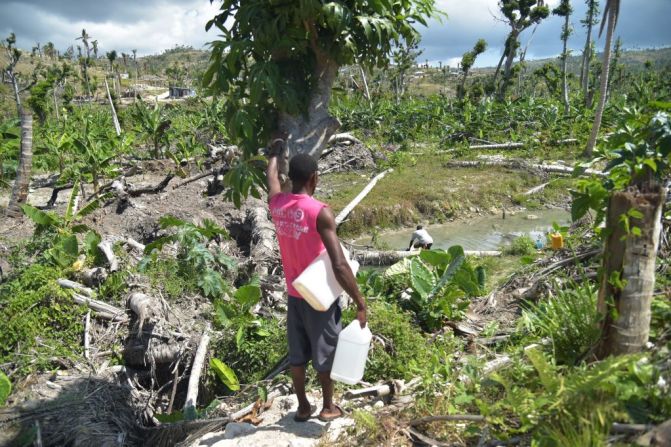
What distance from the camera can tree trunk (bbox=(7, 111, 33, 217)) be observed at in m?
8.98

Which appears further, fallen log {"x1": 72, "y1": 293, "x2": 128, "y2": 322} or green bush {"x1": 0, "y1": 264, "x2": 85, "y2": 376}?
fallen log {"x1": 72, "y1": 293, "x2": 128, "y2": 322}

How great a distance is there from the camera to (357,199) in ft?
39.6

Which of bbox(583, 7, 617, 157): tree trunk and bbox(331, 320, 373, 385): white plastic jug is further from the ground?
bbox(583, 7, 617, 157): tree trunk

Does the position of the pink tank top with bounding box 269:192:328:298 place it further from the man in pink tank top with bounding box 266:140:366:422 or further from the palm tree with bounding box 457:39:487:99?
the palm tree with bounding box 457:39:487:99

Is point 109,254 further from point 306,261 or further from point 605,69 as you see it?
point 605,69

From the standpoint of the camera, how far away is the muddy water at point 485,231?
11023mm

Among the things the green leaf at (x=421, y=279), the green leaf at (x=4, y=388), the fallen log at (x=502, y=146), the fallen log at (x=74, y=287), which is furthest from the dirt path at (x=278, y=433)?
the fallen log at (x=502, y=146)

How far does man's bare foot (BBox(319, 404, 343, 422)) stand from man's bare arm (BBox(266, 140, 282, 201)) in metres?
1.44

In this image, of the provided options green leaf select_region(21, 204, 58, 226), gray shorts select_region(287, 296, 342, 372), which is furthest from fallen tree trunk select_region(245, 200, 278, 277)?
gray shorts select_region(287, 296, 342, 372)

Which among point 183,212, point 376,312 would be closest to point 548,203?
point 183,212

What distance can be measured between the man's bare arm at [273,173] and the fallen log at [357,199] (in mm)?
7207

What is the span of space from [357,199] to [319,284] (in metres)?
9.27

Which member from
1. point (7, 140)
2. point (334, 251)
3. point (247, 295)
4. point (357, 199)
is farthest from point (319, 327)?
point (7, 140)

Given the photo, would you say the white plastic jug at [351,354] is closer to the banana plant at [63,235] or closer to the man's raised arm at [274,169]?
the man's raised arm at [274,169]
